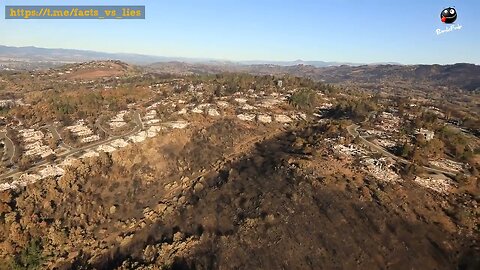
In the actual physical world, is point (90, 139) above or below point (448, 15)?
below

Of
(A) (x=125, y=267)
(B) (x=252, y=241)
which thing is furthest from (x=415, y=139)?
(A) (x=125, y=267)

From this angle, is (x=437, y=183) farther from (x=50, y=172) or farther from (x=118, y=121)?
(x=118, y=121)

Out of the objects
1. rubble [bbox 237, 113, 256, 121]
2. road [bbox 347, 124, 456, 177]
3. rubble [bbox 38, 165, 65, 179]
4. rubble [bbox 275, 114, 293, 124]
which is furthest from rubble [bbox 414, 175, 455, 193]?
rubble [bbox 38, 165, 65, 179]

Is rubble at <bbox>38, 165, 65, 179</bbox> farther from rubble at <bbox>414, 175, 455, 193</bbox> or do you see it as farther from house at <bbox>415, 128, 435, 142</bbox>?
house at <bbox>415, 128, 435, 142</bbox>

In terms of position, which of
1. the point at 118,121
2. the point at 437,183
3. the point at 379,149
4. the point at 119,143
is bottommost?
the point at 119,143

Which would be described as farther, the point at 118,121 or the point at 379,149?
the point at 118,121

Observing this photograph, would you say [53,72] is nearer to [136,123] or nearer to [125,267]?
[136,123]

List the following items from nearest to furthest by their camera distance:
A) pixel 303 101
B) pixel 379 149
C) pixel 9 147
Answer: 1. pixel 379 149
2. pixel 9 147
3. pixel 303 101

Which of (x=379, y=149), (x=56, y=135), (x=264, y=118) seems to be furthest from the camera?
(x=264, y=118)

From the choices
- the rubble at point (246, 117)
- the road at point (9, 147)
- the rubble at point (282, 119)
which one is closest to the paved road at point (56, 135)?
the road at point (9, 147)

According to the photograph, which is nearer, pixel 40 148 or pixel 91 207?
pixel 91 207

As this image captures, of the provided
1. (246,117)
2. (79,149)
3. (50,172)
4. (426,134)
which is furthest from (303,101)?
(50,172)
